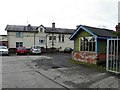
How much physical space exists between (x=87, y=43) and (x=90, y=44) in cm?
47

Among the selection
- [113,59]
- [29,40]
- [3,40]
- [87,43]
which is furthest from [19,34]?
[113,59]

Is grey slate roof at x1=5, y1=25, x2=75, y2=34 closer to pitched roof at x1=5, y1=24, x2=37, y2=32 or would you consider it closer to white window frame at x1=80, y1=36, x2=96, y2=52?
pitched roof at x1=5, y1=24, x2=37, y2=32

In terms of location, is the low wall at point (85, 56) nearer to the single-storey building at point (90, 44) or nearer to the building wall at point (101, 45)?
the single-storey building at point (90, 44)

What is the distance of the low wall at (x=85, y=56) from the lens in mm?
20053

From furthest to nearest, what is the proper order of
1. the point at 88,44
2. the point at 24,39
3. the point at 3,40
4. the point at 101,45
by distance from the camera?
the point at 3,40 < the point at 24,39 < the point at 88,44 < the point at 101,45

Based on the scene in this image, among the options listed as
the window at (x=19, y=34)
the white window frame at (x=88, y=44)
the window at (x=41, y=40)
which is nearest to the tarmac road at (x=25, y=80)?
the white window frame at (x=88, y=44)

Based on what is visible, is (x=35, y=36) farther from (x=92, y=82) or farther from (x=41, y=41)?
(x=92, y=82)

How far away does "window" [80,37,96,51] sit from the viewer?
68.4 feet

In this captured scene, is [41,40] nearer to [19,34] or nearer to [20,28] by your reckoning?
[19,34]

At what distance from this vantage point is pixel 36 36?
4822 cm

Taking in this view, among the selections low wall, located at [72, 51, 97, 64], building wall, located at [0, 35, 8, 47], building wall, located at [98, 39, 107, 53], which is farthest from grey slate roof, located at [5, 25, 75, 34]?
building wall, located at [98, 39, 107, 53]

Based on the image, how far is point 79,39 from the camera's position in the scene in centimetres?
2314

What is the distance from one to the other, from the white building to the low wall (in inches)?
988

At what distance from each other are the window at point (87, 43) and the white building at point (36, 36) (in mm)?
26147
